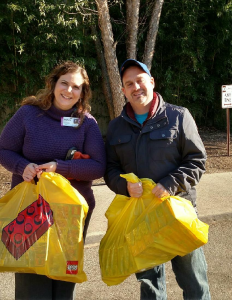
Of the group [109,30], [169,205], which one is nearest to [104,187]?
[109,30]

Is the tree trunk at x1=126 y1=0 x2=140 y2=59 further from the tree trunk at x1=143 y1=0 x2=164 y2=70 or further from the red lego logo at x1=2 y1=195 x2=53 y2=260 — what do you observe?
the red lego logo at x1=2 y1=195 x2=53 y2=260

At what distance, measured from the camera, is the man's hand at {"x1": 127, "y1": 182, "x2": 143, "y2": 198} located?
2223 millimetres

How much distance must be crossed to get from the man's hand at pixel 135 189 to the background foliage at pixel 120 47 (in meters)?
6.29

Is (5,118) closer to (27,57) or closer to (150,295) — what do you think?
(27,57)

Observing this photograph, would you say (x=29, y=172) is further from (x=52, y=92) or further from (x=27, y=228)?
(x=52, y=92)

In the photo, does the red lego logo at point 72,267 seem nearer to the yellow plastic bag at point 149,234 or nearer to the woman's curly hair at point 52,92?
the yellow plastic bag at point 149,234

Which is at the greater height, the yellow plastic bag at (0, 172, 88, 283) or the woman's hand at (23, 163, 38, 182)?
the woman's hand at (23, 163, 38, 182)

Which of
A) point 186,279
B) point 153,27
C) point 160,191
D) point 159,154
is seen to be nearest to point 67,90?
point 159,154

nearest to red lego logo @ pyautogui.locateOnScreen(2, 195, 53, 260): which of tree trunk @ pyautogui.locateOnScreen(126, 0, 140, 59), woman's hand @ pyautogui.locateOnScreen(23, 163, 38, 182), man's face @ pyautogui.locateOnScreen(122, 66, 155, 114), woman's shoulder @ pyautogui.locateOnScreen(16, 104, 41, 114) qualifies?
woman's hand @ pyautogui.locateOnScreen(23, 163, 38, 182)

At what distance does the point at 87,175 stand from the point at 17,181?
1.59 ft

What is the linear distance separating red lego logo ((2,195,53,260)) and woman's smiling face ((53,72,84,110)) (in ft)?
2.17

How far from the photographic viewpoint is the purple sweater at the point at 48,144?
2295 millimetres

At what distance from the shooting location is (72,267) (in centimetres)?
209

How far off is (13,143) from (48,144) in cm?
23
